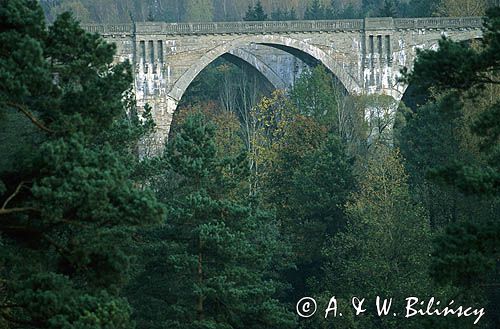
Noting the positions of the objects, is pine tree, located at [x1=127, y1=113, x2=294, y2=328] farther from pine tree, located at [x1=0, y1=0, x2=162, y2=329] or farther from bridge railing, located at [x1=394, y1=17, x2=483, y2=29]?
bridge railing, located at [x1=394, y1=17, x2=483, y2=29]

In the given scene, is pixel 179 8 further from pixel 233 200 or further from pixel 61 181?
pixel 61 181

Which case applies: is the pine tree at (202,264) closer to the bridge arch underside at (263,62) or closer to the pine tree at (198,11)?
the bridge arch underside at (263,62)

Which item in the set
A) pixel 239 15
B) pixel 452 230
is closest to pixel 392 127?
pixel 452 230

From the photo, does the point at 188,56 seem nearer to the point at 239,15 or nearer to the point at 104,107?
the point at 104,107

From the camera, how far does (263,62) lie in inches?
2229

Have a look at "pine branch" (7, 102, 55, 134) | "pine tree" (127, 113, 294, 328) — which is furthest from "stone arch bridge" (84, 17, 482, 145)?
"pine branch" (7, 102, 55, 134)

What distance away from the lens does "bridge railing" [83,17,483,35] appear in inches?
1973

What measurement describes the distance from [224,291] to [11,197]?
31.0ft

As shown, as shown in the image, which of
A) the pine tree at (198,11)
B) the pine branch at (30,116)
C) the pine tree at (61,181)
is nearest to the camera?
the pine tree at (61,181)

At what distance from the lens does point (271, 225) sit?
3622cm

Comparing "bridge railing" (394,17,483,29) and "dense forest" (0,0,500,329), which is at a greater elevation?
"bridge railing" (394,17,483,29)

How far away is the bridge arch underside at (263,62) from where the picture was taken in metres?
51.4

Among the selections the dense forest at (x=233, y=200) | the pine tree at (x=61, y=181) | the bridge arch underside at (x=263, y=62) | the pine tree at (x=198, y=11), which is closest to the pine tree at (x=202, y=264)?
the dense forest at (x=233, y=200)

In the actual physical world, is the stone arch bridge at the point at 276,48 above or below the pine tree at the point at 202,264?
above
